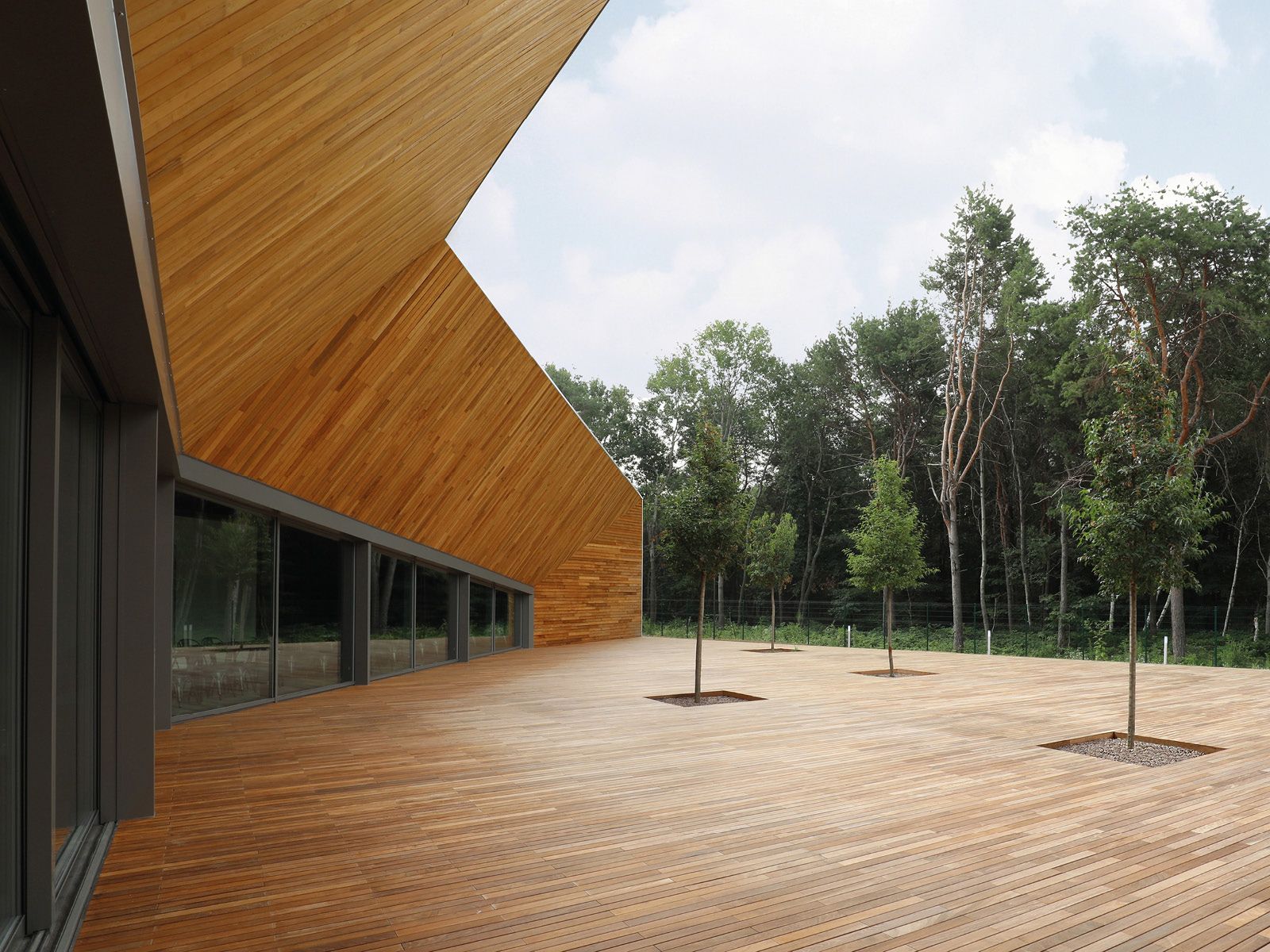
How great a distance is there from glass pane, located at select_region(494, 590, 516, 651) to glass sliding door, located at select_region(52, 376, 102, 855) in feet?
44.8

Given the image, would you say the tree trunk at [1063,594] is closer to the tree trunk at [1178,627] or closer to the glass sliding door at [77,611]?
the tree trunk at [1178,627]

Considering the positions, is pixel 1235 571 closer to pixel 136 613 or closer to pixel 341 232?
pixel 341 232

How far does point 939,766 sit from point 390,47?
661 centimetres

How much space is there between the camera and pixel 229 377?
6824 mm

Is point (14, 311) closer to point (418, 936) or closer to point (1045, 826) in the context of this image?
point (418, 936)

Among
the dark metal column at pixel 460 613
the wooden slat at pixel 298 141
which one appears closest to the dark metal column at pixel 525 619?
the dark metal column at pixel 460 613

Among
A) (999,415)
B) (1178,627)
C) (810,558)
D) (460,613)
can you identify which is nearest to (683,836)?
(460,613)

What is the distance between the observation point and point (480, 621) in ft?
59.3

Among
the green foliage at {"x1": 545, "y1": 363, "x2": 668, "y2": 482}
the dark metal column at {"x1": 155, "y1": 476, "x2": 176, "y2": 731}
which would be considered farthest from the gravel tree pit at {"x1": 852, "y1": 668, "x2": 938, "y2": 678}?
the green foliage at {"x1": 545, "y1": 363, "x2": 668, "y2": 482}

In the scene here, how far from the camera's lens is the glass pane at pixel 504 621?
19062mm

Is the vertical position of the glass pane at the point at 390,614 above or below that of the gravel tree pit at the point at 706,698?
above

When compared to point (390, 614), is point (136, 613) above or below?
above

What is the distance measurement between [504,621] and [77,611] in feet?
48.5

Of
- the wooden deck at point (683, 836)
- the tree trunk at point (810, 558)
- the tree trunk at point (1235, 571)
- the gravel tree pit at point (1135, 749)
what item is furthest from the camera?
the tree trunk at point (810, 558)
